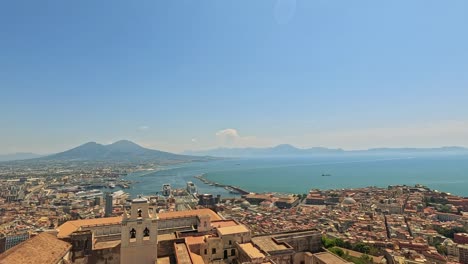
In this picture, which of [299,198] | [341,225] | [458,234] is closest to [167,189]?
[299,198]

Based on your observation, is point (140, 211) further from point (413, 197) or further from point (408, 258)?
point (413, 197)

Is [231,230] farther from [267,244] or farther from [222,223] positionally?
[222,223]

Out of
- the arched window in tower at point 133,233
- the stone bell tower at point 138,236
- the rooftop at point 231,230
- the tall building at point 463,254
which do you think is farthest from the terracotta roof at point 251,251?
the tall building at point 463,254

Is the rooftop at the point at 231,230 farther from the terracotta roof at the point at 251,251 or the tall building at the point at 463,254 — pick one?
the tall building at the point at 463,254

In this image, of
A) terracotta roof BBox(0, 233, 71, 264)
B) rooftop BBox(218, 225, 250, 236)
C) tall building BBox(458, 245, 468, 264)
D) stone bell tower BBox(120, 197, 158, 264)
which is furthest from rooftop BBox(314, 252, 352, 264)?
tall building BBox(458, 245, 468, 264)

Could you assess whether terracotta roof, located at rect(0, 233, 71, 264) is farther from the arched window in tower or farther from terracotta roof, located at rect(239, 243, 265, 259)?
terracotta roof, located at rect(239, 243, 265, 259)

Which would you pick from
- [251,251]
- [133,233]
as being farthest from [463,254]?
[133,233]
